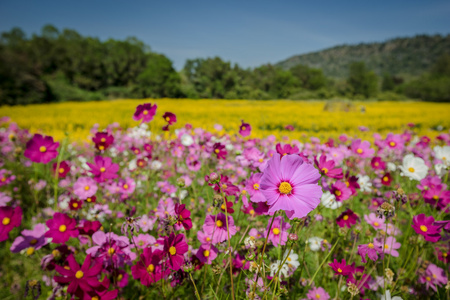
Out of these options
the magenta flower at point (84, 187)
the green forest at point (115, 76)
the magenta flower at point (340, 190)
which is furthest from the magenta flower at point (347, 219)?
the green forest at point (115, 76)

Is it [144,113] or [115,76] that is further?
[115,76]

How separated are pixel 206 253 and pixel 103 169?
0.87 meters

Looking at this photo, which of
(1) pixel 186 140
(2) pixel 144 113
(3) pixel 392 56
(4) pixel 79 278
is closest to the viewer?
(4) pixel 79 278

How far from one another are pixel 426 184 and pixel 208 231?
4.87 ft

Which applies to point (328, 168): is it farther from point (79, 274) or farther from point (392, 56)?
point (392, 56)

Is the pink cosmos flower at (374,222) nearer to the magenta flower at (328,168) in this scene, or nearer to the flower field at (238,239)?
the flower field at (238,239)

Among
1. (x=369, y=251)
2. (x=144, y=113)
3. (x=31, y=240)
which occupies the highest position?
(x=144, y=113)

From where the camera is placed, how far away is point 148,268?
1.00 metres

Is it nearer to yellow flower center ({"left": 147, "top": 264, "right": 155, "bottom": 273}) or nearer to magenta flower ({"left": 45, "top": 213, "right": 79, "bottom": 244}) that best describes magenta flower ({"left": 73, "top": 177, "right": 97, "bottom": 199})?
magenta flower ({"left": 45, "top": 213, "right": 79, "bottom": 244})

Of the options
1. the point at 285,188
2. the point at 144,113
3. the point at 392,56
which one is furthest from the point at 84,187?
the point at 392,56

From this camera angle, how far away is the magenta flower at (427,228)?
1059 mm

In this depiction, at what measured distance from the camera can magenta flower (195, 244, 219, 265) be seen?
1058 millimetres

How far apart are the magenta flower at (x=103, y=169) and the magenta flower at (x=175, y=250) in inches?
26.8

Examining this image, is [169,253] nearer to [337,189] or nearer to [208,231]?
[208,231]
